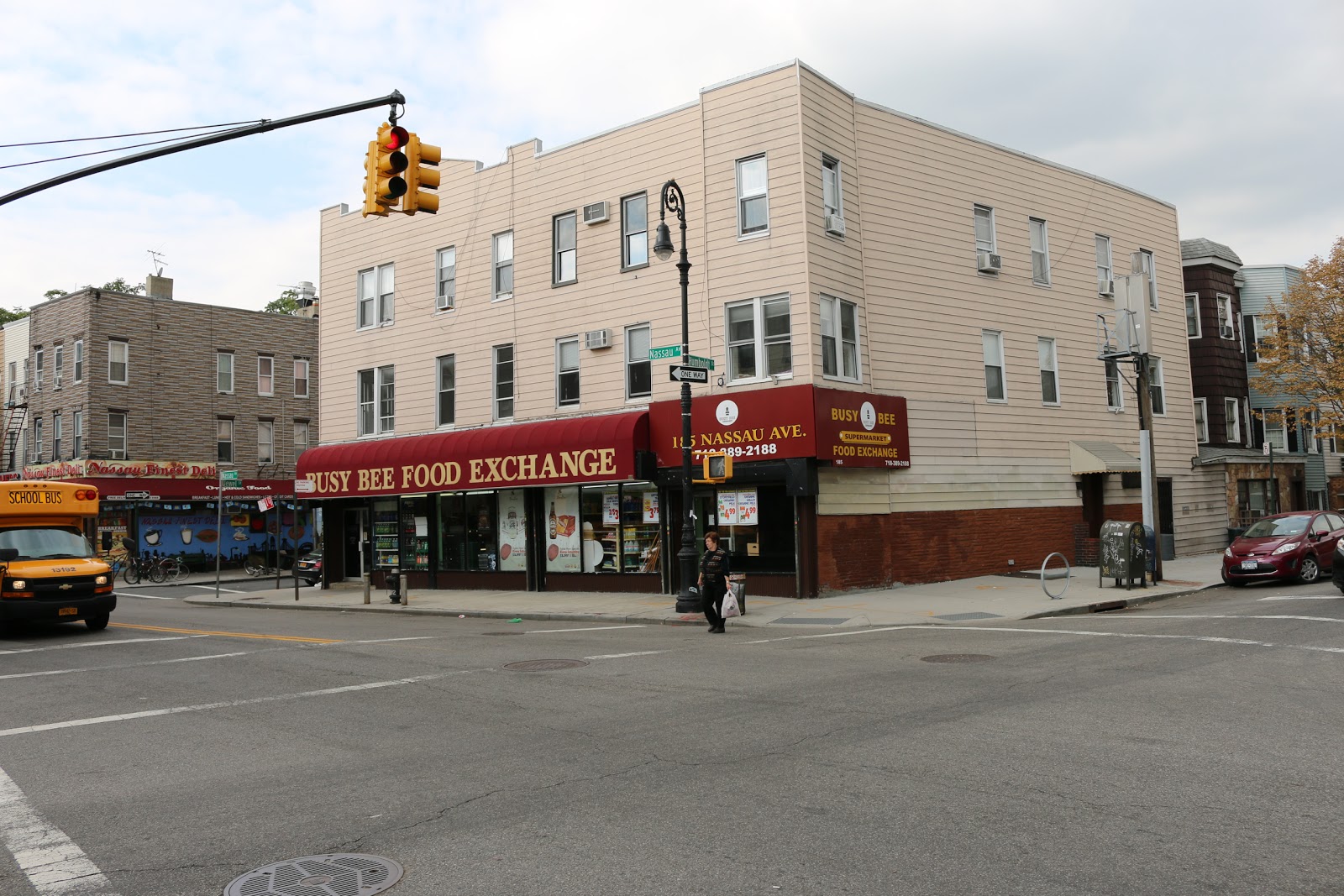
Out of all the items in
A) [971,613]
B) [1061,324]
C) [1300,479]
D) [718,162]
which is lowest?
[971,613]

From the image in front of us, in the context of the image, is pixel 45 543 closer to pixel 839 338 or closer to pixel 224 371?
pixel 839 338

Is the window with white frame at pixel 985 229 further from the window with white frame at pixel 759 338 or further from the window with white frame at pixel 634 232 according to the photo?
the window with white frame at pixel 634 232

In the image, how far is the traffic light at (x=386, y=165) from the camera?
474 inches

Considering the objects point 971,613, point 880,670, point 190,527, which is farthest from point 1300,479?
point 190,527

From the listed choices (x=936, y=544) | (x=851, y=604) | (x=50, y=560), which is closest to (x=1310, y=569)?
(x=936, y=544)

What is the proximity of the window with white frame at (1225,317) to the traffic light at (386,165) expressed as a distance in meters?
33.1

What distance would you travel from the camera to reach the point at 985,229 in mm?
26078

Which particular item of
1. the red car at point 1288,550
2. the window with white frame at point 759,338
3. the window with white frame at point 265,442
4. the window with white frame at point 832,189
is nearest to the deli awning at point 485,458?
the window with white frame at point 759,338

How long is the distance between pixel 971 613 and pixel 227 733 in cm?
1269

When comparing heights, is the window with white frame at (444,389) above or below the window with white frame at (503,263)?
below

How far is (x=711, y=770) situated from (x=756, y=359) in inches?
606

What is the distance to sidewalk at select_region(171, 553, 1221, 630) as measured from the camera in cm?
1745

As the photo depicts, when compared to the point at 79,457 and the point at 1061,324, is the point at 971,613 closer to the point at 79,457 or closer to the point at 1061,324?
the point at 1061,324

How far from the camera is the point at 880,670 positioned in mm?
11102
